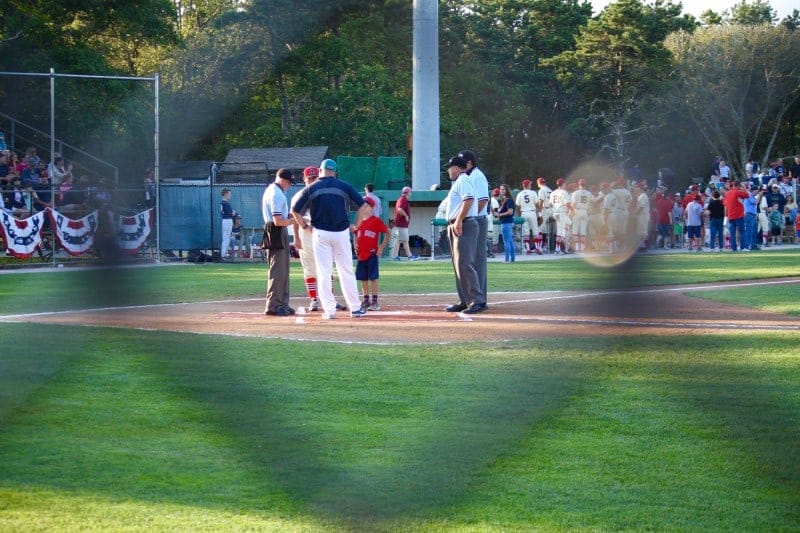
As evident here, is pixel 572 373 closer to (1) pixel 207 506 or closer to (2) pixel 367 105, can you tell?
(1) pixel 207 506

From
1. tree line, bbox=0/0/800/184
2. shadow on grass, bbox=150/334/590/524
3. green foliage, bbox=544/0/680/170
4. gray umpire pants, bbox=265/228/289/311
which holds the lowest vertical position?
shadow on grass, bbox=150/334/590/524

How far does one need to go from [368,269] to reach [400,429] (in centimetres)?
698

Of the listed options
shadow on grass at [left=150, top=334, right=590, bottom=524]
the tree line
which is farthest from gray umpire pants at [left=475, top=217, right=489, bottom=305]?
shadow on grass at [left=150, top=334, right=590, bottom=524]

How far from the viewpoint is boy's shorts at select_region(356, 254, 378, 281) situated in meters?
12.4

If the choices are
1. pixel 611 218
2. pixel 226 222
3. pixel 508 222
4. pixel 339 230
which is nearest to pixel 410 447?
pixel 611 218

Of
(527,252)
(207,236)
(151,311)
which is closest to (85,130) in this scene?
(207,236)

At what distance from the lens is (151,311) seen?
12.9 feet

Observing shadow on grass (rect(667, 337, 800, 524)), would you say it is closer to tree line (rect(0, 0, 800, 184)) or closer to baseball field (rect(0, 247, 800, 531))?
baseball field (rect(0, 247, 800, 531))

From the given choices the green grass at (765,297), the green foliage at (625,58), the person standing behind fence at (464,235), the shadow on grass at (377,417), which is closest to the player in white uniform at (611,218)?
the green foliage at (625,58)

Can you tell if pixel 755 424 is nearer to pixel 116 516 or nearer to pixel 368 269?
pixel 116 516

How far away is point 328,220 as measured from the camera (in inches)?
439

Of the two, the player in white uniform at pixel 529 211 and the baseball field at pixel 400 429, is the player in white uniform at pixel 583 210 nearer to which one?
the baseball field at pixel 400 429

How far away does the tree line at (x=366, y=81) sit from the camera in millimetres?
10945

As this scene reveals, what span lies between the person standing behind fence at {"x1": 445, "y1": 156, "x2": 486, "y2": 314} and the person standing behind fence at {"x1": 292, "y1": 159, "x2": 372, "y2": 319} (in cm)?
106
